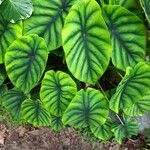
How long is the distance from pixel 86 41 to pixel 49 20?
22 cm

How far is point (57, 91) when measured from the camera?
6.84 feet

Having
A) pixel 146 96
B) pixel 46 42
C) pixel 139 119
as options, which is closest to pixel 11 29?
pixel 46 42

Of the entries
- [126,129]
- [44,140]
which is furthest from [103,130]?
[44,140]

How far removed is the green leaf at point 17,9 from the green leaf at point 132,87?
0.55 m

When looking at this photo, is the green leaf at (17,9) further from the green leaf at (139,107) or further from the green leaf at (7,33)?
the green leaf at (139,107)

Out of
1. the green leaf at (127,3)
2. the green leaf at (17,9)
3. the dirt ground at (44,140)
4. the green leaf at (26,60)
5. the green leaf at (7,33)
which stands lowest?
the dirt ground at (44,140)

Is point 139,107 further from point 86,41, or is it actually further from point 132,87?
point 86,41

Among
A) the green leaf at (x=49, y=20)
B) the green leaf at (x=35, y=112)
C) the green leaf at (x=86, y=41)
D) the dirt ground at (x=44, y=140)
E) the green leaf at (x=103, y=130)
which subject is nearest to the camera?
the green leaf at (x=86, y=41)

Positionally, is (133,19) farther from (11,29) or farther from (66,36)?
(11,29)

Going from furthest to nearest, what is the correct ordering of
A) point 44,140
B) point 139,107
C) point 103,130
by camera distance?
point 44,140 → point 103,130 → point 139,107

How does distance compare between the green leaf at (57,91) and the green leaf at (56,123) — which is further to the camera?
the green leaf at (56,123)

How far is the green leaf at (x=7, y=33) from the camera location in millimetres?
1993

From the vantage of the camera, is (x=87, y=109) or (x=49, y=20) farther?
(x=87, y=109)

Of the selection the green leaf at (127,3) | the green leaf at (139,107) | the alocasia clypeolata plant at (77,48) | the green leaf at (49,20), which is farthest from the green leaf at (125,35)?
the green leaf at (139,107)
